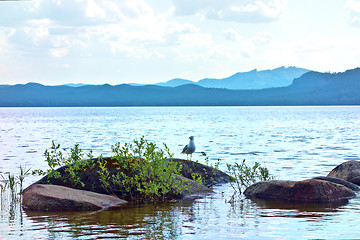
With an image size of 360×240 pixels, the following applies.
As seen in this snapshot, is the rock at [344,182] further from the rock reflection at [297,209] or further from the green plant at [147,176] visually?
the green plant at [147,176]

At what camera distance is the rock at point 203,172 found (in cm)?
1838

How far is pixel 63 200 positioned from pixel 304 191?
732 cm

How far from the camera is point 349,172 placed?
18172 mm

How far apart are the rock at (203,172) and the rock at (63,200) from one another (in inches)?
164

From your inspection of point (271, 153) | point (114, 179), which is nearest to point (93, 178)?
point (114, 179)

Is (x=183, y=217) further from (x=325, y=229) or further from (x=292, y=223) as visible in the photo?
(x=325, y=229)

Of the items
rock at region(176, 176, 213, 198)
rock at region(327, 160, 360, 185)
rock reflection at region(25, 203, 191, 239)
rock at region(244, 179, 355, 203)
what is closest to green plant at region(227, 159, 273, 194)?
rock at region(176, 176, 213, 198)

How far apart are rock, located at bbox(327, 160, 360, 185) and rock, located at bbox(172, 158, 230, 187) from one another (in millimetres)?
4342

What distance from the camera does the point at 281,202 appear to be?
14.7 metres

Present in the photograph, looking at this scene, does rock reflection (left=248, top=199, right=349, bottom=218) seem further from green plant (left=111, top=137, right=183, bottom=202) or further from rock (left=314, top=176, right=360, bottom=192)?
green plant (left=111, top=137, right=183, bottom=202)

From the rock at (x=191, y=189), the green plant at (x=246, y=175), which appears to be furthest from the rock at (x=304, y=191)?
the rock at (x=191, y=189)

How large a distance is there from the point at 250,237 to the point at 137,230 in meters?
2.60

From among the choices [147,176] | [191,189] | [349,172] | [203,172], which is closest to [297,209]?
[191,189]

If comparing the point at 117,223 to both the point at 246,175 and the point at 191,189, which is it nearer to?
the point at 191,189
